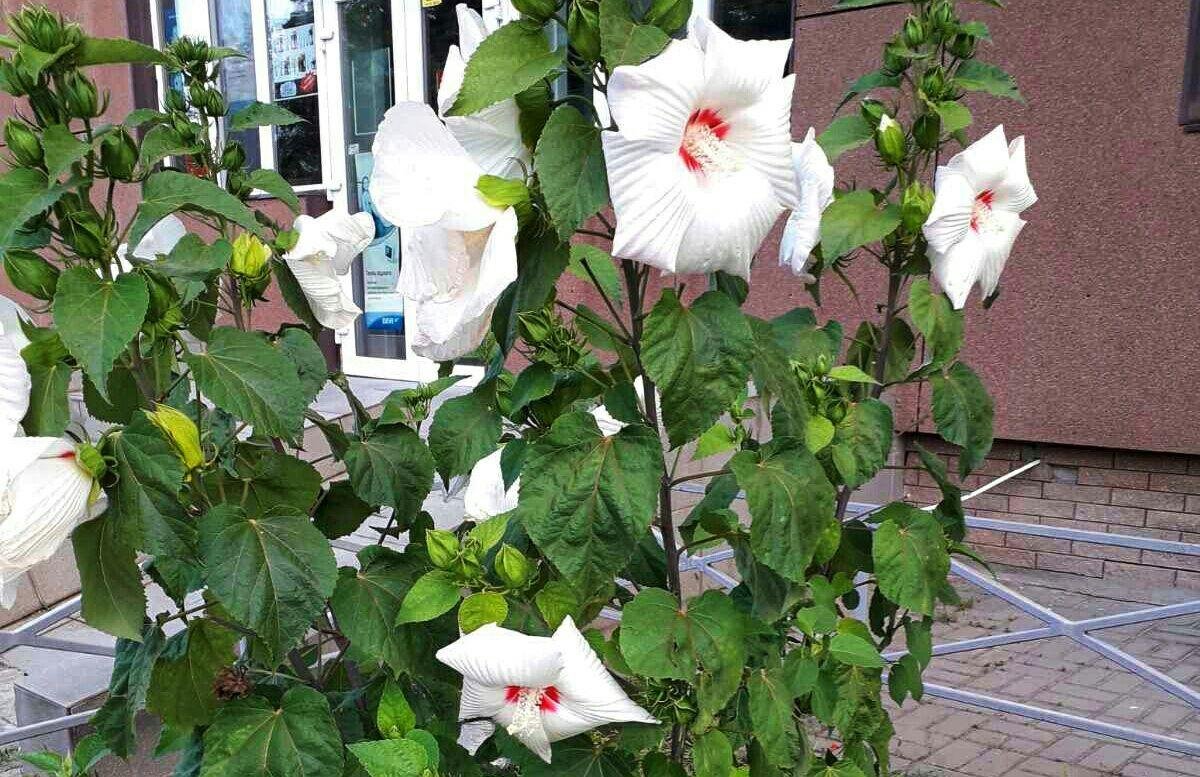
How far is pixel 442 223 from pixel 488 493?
1.69 feet

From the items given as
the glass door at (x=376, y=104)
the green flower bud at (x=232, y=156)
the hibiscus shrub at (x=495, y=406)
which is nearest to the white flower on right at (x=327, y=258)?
the hibiscus shrub at (x=495, y=406)

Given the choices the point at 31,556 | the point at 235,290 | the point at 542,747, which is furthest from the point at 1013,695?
the point at 31,556

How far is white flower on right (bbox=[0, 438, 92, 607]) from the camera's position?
0.93 metres

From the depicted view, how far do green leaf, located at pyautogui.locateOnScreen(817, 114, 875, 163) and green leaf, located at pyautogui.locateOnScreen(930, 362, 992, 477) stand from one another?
1.41 ft

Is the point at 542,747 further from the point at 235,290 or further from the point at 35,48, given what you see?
the point at 35,48

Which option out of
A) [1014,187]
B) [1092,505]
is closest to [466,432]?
[1014,187]

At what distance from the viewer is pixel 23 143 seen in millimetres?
1012

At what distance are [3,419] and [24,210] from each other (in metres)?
0.22

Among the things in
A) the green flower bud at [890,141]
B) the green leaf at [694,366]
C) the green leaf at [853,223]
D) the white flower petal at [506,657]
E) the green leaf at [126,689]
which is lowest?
the green leaf at [126,689]

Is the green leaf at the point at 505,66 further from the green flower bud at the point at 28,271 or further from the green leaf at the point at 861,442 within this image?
the green leaf at the point at 861,442

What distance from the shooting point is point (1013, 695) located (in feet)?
11.4

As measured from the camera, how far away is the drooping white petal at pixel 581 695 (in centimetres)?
100

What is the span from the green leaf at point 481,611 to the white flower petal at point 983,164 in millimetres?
965

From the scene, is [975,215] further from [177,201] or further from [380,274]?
[380,274]
